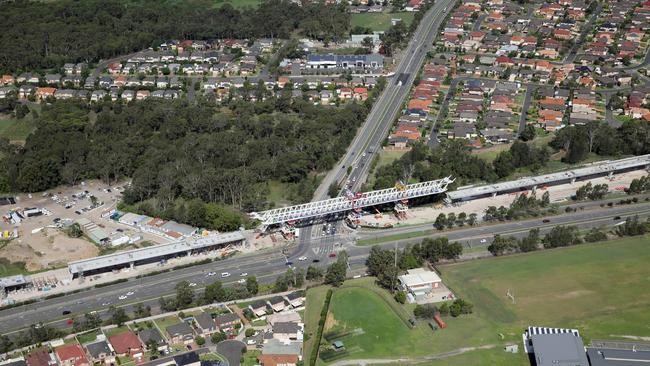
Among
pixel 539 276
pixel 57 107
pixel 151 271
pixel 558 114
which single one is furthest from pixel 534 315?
pixel 57 107

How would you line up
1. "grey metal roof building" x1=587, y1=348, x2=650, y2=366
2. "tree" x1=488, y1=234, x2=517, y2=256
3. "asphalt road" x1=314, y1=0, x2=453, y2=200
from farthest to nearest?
"asphalt road" x1=314, y1=0, x2=453, y2=200 < "tree" x1=488, y1=234, x2=517, y2=256 < "grey metal roof building" x1=587, y1=348, x2=650, y2=366

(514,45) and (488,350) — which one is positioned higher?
(514,45)

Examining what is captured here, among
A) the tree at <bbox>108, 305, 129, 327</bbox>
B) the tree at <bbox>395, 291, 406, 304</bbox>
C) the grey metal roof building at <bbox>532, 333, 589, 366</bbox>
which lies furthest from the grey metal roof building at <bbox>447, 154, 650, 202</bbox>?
the tree at <bbox>108, 305, 129, 327</bbox>

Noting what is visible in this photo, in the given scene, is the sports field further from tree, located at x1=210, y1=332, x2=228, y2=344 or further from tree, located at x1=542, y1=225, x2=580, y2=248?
tree, located at x1=210, y1=332, x2=228, y2=344

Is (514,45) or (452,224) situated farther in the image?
(514,45)

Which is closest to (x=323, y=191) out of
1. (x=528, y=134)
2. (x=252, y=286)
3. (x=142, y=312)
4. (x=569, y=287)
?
(x=252, y=286)

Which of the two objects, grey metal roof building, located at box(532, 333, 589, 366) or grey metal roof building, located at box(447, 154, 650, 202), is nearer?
grey metal roof building, located at box(532, 333, 589, 366)

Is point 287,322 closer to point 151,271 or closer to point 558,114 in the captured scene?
point 151,271
